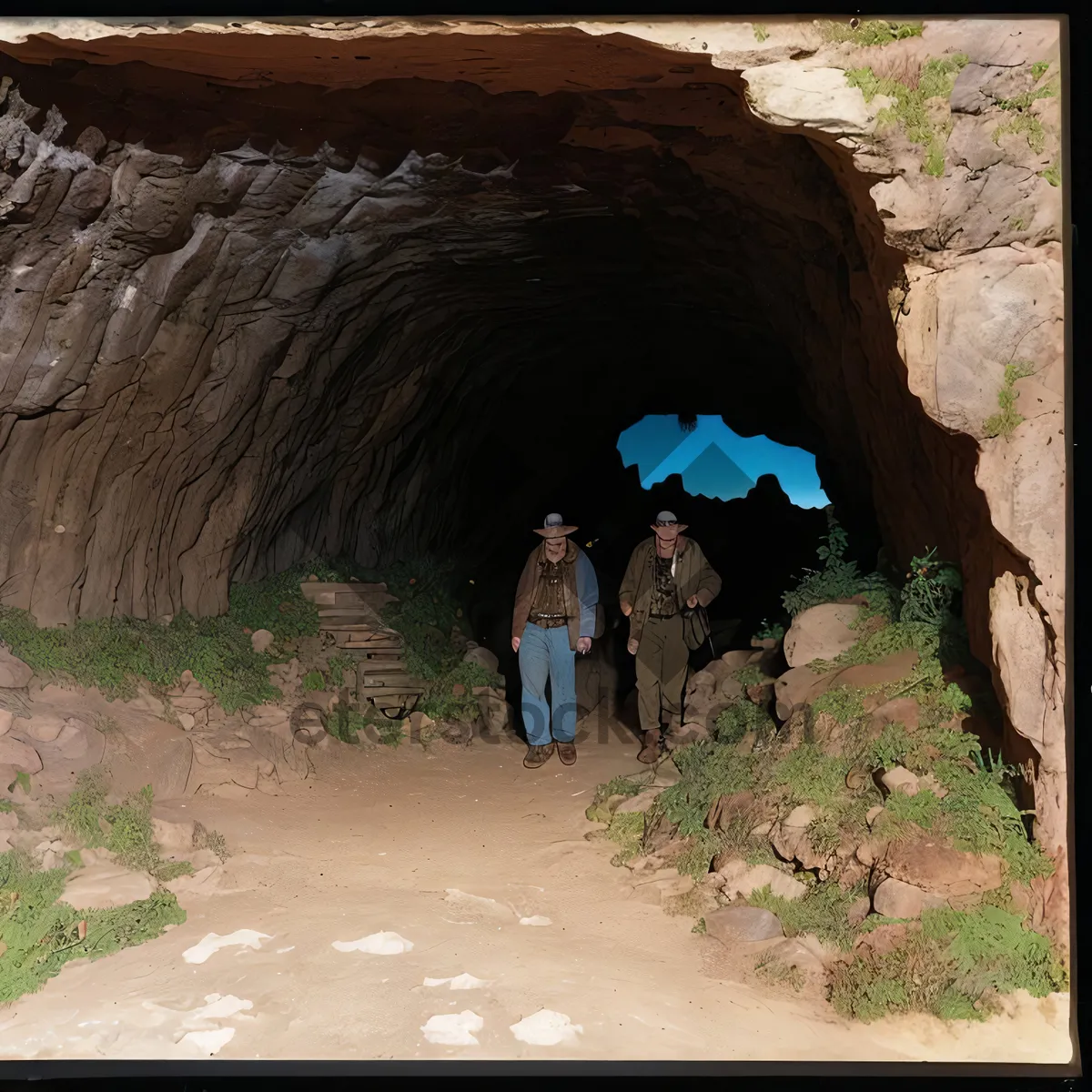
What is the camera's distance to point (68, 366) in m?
6.62

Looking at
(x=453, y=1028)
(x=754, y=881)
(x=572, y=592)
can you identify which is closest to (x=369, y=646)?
(x=572, y=592)

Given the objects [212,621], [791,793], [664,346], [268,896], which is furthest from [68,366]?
[664,346]

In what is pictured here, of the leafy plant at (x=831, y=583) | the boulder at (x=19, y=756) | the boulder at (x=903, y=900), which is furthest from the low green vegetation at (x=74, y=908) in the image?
the leafy plant at (x=831, y=583)

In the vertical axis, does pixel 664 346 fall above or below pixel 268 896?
above

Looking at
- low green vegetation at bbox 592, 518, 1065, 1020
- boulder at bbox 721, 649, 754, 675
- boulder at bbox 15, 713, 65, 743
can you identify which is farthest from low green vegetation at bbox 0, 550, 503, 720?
low green vegetation at bbox 592, 518, 1065, 1020

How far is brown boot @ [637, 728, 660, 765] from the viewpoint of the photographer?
27.9 feet

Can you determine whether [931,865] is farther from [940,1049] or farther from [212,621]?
[212,621]

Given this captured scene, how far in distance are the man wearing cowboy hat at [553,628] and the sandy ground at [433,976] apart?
63.9 inches

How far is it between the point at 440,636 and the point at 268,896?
5820 millimetres

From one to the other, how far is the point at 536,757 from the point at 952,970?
15.4ft

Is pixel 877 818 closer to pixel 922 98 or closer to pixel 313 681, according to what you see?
pixel 922 98

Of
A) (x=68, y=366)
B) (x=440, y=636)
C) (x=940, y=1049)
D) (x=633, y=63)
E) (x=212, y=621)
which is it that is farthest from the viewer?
(x=440, y=636)

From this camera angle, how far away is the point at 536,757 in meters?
8.70

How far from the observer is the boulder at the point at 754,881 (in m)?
5.21
